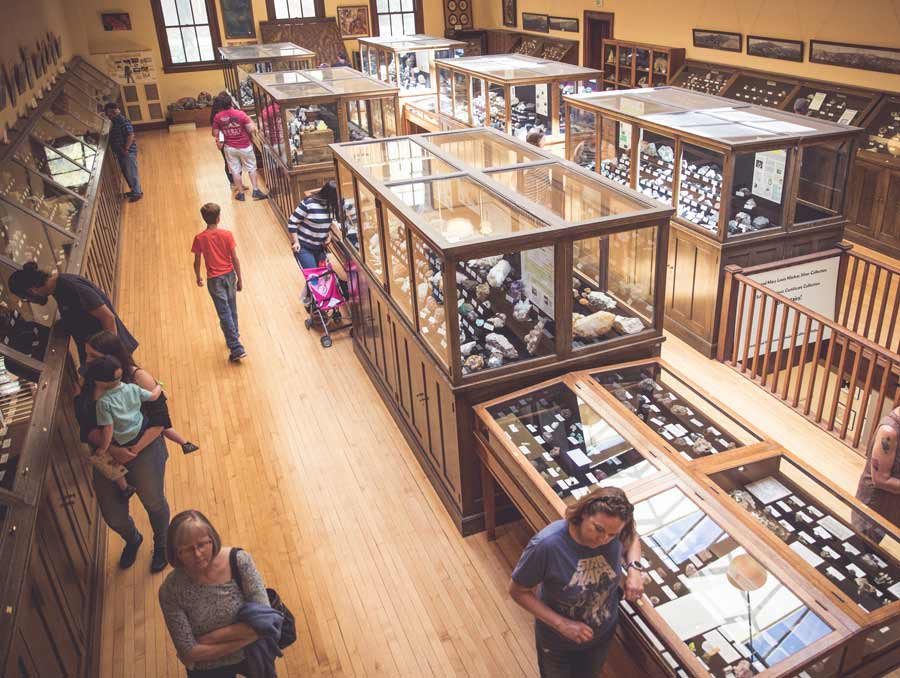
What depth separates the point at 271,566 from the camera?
4.50m

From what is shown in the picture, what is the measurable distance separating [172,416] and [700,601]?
15.3 ft

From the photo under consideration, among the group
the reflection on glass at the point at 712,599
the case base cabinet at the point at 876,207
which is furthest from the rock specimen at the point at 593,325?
the case base cabinet at the point at 876,207

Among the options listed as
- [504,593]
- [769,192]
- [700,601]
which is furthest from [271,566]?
[769,192]

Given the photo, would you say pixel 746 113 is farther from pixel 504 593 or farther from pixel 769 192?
pixel 504 593

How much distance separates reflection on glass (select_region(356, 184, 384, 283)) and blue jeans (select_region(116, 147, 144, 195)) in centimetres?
757

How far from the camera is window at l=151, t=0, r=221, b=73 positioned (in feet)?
58.1

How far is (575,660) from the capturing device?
2.99m

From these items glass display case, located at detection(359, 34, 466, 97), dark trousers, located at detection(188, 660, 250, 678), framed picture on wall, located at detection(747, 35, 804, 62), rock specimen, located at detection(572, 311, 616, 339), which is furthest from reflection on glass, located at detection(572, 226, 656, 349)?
glass display case, located at detection(359, 34, 466, 97)

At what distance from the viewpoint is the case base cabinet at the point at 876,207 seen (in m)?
8.19

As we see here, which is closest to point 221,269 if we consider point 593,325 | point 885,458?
point 593,325

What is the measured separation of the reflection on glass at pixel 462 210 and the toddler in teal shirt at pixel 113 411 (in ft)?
6.46

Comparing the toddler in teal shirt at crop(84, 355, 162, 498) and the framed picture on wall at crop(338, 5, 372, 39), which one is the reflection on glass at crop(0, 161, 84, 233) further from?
the framed picture on wall at crop(338, 5, 372, 39)

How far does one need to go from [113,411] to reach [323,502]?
1.65 meters

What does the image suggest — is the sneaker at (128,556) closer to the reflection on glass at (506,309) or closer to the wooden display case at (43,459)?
the wooden display case at (43,459)
